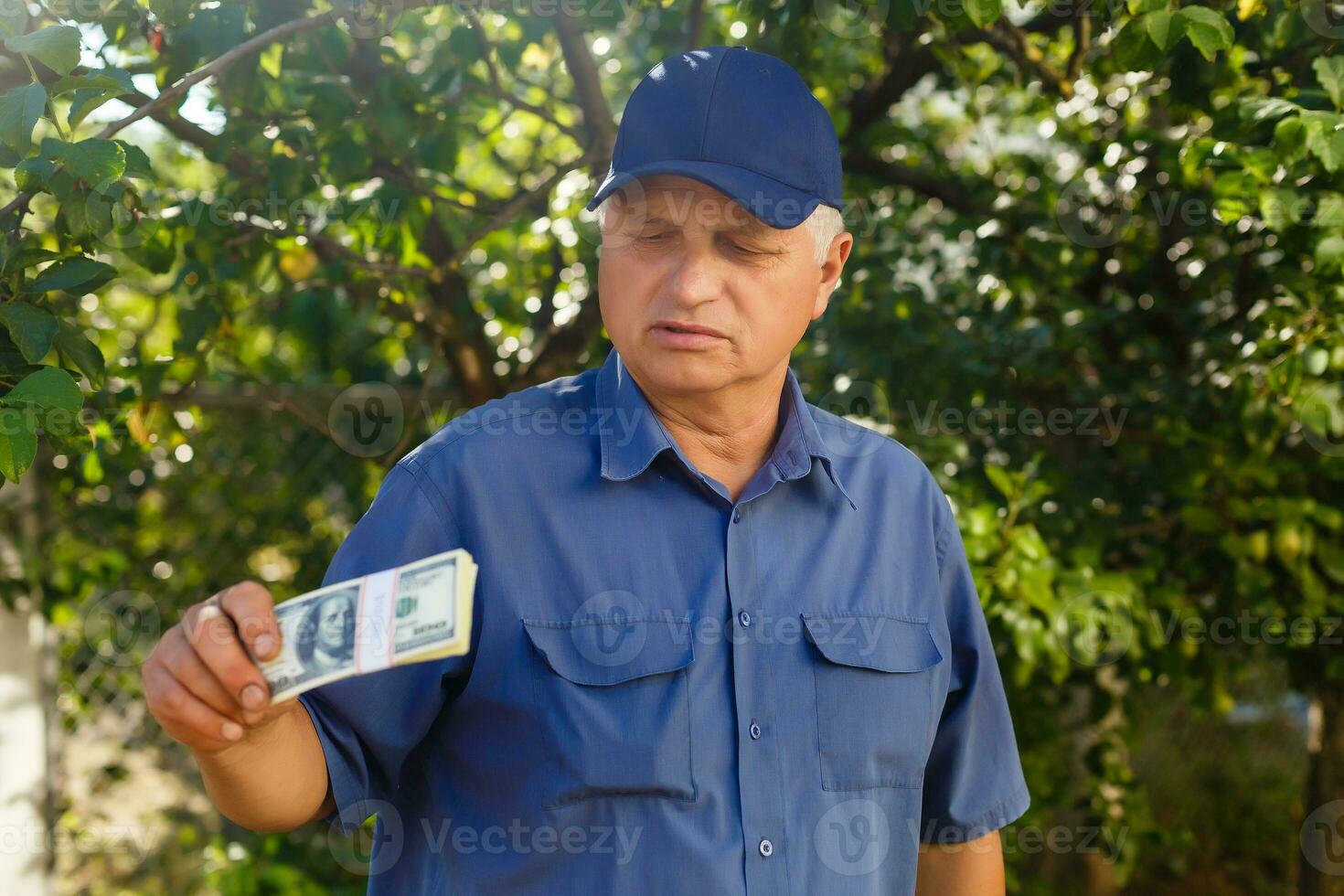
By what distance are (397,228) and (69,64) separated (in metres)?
1.36

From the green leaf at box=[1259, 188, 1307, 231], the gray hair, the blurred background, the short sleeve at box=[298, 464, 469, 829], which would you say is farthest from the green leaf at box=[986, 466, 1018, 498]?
the short sleeve at box=[298, 464, 469, 829]

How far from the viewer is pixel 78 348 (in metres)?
1.85

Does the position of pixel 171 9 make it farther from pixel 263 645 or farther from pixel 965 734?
pixel 965 734

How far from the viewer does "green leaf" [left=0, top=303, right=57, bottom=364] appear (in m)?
1.74

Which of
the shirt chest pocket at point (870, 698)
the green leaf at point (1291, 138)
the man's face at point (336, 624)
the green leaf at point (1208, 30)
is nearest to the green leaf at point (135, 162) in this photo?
the man's face at point (336, 624)

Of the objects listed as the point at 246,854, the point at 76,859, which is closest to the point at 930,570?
the point at 246,854

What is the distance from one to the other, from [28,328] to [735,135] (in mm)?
1098

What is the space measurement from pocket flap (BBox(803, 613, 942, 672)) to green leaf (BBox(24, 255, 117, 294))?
4.02ft

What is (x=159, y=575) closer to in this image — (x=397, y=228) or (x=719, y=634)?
(x=397, y=228)

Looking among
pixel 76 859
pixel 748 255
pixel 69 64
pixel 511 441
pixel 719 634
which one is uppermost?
pixel 69 64

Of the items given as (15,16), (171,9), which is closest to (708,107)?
(171,9)

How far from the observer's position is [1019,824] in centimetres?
352

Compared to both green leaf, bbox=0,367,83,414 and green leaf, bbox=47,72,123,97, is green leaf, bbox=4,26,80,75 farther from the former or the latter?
green leaf, bbox=0,367,83,414

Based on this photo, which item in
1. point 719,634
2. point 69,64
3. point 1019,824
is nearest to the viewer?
point 719,634
